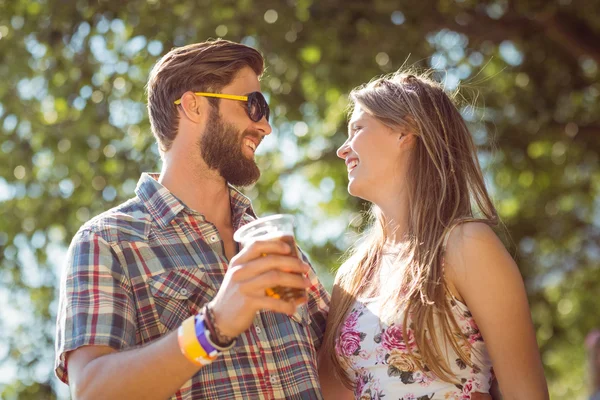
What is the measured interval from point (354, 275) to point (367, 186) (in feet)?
1.39

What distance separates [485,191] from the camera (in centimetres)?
382

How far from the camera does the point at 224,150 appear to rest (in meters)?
3.84

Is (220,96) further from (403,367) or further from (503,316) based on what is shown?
(503,316)

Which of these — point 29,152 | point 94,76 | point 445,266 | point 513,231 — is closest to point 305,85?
point 94,76

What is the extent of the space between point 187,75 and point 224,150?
0.38 m

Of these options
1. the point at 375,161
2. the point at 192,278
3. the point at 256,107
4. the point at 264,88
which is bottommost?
the point at 192,278

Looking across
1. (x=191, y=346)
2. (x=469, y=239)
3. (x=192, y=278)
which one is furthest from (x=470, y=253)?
(x=191, y=346)

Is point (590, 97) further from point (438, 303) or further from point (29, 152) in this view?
point (438, 303)

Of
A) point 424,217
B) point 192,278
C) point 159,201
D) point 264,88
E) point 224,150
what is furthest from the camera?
point 264,88

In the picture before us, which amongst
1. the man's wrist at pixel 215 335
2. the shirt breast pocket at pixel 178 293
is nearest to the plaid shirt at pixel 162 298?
the shirt breast pocket at pixel 178 293

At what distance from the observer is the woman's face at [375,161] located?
3.87 m

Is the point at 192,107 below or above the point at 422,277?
above

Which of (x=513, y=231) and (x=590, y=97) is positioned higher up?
(x=590, y=97)

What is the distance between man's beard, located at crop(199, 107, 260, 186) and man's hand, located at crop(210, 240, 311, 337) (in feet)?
4.39
